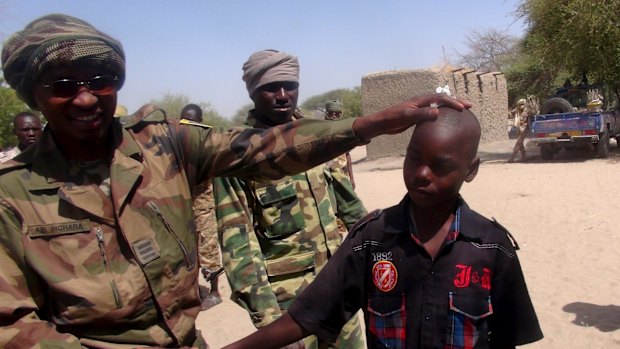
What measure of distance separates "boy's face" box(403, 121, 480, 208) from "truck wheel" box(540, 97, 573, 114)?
48.6ft

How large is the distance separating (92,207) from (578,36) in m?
16.3

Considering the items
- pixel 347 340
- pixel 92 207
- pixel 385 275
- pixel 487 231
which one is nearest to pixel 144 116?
pixel 92 207

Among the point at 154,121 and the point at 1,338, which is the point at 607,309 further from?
the point at 1,338

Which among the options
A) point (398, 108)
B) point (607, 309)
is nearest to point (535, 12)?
point (607, 309)

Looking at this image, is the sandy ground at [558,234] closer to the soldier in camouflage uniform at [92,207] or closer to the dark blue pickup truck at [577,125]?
the dark blue pickup truck at [577,125]

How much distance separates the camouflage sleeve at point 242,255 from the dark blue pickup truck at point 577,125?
1303 centimetres

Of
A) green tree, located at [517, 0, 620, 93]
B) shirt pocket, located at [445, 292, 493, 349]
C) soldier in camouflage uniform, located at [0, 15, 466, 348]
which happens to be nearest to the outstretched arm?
soldier in camouflage uniform, located at [0, 15, 466, 348]

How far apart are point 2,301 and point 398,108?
1181mm

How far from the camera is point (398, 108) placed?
1611mm

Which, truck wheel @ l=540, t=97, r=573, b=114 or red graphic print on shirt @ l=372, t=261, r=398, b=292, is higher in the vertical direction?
red graphic print on shirt @ l=372, t=261, r=398, b=292

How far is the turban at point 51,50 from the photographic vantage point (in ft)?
4.84

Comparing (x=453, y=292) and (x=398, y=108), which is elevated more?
(x=398, y=108)

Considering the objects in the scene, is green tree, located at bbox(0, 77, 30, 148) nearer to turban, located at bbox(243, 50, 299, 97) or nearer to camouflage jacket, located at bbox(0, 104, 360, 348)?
turban, located at bbox(243, 50, 299, 97)

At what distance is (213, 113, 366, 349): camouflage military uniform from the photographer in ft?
8.08
